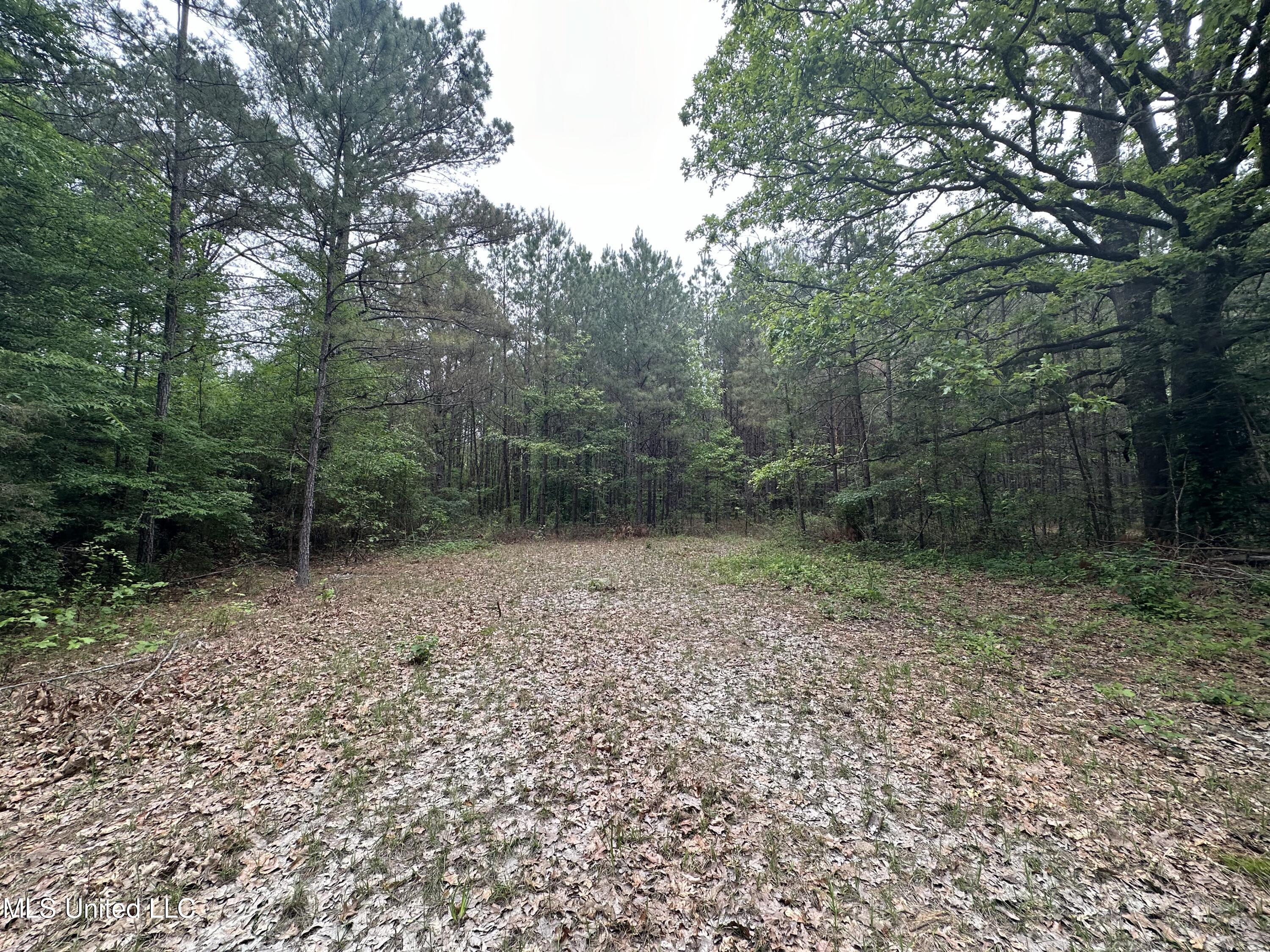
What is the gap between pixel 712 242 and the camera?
959 centimetres

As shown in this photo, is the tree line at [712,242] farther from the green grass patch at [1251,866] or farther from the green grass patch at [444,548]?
the green grass patch at [1251,866]

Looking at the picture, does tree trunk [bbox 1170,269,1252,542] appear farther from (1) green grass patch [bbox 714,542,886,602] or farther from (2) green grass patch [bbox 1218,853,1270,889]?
(2) green grass patch [bbox 1218,853,1270,889]

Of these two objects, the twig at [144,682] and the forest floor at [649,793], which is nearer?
the forest floor at [649,793]

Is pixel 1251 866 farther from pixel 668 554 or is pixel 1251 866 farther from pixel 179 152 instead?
pixel 179 152

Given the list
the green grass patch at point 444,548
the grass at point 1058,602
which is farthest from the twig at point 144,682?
the grass at point 1058,602

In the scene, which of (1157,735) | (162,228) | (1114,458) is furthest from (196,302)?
(1114,458)

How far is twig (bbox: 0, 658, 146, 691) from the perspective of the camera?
4.05 meters

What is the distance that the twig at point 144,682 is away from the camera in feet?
13.5

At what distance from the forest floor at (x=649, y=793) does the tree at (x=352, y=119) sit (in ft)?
19.3

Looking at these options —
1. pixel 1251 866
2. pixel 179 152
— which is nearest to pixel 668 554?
pixel 1251 866

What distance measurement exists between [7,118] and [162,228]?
2.33 meters

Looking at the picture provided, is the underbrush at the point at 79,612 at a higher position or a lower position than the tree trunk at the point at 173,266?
lower

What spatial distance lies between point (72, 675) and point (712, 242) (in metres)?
11.5

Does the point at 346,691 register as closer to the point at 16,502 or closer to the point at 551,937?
the point at 551,937
